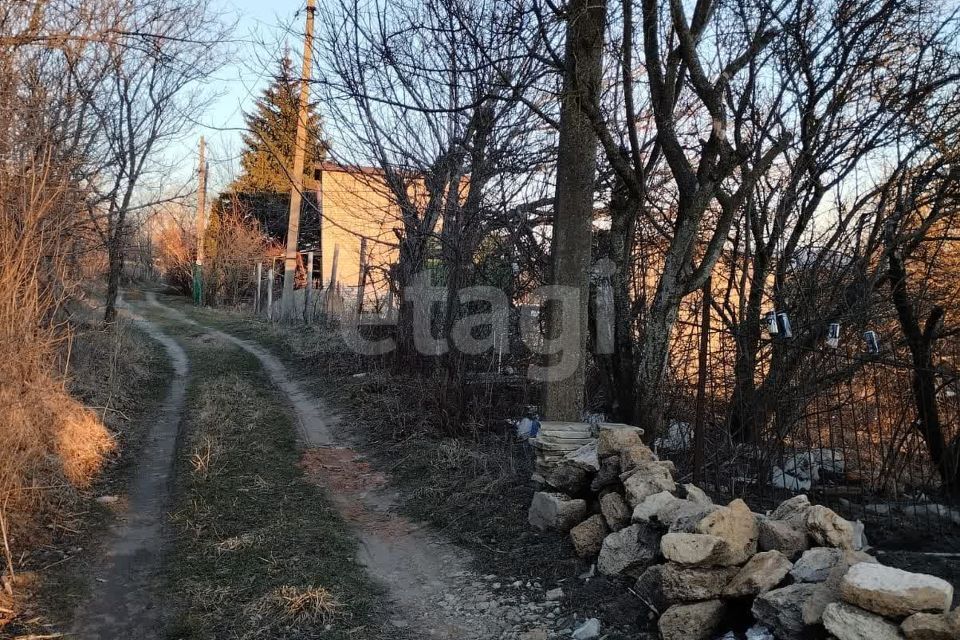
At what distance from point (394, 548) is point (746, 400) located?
10.6 feet

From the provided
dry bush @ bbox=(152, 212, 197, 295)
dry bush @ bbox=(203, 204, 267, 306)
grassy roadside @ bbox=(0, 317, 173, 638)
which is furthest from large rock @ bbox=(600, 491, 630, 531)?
dry bush @ bbox=(152, 212, 197, 295)

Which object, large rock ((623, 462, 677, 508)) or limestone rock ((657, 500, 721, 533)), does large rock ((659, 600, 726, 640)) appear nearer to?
limestone rock ((657, 500, 721, 533))

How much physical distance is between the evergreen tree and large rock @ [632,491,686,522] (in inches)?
180

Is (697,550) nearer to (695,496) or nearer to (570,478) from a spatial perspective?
(695,496)

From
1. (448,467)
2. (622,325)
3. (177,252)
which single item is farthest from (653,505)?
(177,252)

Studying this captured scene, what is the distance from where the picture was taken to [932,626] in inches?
98.1

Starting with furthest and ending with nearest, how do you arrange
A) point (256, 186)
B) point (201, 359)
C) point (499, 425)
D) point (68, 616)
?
point (256, 186), point (201, 359), point (499, 425), point (68, 616)

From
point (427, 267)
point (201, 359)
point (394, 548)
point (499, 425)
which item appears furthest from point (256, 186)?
point (394, 548)

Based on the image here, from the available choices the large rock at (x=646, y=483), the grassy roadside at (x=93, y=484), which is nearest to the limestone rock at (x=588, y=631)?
the large rock at (x=646, y=483)

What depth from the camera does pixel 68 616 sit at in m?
4.01

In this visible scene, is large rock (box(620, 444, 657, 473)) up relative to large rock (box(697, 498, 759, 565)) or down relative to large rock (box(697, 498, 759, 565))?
up

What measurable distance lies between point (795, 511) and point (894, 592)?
1.27 meters

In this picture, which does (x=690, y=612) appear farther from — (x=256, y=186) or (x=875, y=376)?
(x=256, y=186)

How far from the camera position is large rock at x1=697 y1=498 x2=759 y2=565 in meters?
3.49
